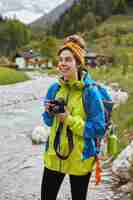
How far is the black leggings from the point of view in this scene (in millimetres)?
5031

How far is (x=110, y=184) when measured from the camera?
327 inches

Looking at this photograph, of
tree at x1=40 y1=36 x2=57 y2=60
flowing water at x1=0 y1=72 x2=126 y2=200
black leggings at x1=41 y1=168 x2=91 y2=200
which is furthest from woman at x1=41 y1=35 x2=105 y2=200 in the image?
tree at x1=40 y1=36 x2=57 y2=60

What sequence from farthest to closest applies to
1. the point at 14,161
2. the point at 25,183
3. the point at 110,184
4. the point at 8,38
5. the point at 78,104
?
the point at 8,38
the point at 14,161
the point at 25,183
the point at 110,184
the point at 78,104

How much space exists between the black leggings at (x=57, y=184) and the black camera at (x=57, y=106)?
0.62 meters

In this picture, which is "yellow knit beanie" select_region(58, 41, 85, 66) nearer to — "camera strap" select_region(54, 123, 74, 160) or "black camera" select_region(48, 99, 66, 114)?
"black camera" select_region(48, 99, 66, 114)

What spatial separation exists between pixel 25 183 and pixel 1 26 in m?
165

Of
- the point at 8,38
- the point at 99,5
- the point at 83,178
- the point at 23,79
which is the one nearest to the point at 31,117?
the point at 83,178

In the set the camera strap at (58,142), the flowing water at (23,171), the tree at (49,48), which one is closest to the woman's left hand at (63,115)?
the camera strap at (58,142)

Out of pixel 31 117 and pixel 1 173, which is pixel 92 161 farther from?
pixel 31 117

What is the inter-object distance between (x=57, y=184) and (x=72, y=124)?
2.29ft

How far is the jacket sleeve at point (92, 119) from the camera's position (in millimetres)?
4797

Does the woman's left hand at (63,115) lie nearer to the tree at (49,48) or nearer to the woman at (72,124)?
the woman at (72,124)

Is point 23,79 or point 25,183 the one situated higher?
point 23,79

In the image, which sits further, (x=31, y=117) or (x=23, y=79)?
(x=23, y=79)
